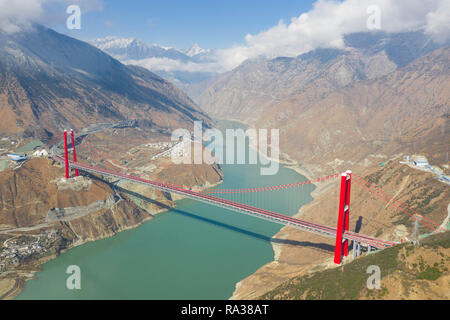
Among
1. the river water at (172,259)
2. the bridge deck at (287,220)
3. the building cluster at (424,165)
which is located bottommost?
the river water at (172,259)

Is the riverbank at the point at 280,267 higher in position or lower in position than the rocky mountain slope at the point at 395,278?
lower

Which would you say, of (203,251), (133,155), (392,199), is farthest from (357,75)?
(203,251)

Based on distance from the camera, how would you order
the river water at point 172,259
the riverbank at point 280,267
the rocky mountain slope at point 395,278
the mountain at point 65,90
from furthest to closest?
1. the mountain at point 65,90
2. the river water at point 172,259
3. the riverbank at point 280,267
4. the rocky mountain slope at point 395,278

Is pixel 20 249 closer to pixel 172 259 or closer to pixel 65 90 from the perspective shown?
pixel 172 259

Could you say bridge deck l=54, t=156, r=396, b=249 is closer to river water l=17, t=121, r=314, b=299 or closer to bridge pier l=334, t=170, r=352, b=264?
bridge pier l=334, t=170, r=352, b=264

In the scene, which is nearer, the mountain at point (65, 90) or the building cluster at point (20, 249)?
the building cluster at point (20, 249)

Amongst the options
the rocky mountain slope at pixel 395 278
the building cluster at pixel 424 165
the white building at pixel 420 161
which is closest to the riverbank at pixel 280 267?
the rocky mountain slope at pixel 395 278

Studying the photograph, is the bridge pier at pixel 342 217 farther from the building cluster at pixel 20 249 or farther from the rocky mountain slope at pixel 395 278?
the building cluster at pixel 20 249

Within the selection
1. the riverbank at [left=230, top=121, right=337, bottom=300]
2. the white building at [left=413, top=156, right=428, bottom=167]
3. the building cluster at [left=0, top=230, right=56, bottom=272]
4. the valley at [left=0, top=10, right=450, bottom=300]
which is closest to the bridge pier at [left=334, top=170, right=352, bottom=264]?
the valley at [left=0, top=10, right=450, bottom=300]

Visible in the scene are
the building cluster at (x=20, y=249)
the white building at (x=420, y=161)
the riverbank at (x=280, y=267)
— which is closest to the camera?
the riverbank at (x=280, y=267)
